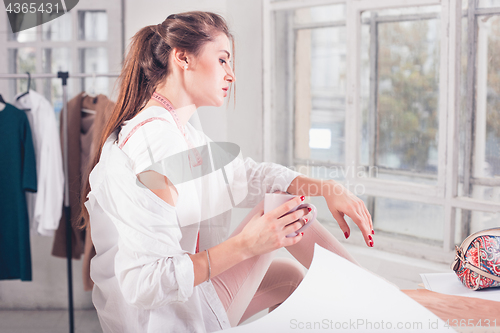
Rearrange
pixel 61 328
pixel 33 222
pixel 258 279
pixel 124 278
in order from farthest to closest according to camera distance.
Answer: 1. pixel 61 328
2. pixel 33 222
3. pixel 258 279
4. pixel 124 278

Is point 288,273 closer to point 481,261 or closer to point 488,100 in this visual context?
point 481,261

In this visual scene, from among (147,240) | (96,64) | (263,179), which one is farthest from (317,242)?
(96,64)

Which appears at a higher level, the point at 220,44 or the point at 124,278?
the point at 220,44

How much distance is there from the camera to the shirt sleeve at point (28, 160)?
4.64ft

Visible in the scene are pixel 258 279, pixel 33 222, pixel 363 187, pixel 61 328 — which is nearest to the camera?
pixel 258 279

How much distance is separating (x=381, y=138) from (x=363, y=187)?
0.55 ft

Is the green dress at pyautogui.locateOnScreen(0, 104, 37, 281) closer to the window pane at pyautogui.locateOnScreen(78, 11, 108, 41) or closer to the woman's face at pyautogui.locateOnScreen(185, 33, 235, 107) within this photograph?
the window pane at pyautogui.locateOnScreen(78, 11, 108, 41)

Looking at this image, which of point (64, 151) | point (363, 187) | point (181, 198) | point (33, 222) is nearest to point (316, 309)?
point (181, 198)

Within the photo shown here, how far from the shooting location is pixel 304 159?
1395mm

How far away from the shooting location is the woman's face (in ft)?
2.84

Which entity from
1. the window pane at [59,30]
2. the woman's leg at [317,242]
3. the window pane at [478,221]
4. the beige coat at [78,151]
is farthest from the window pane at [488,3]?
the window pane at [59,30]

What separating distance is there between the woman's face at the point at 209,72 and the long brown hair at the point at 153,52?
2 centimetres

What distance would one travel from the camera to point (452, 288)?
0.80m

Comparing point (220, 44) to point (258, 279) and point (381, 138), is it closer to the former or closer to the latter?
point (258, 279)
